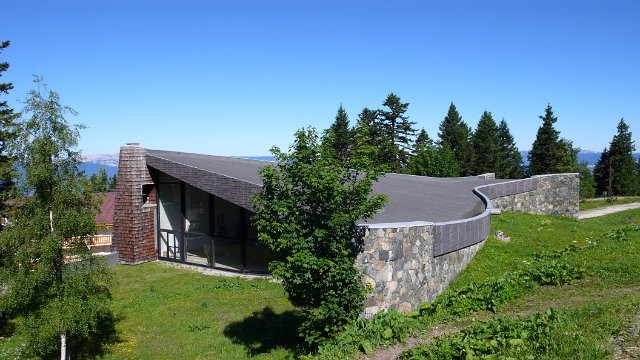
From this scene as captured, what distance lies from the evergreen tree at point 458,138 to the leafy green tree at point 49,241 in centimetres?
5712

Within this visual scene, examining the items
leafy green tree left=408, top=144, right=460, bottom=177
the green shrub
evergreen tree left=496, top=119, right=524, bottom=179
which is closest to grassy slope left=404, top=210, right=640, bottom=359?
the green shrub

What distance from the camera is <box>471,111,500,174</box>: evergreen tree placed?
66.4m

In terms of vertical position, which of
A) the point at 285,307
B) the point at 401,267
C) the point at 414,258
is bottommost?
the point at 285,307

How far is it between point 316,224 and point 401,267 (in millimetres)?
3033

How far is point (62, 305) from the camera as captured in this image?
889 cm

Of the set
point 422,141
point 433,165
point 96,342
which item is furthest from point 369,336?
point 422,141

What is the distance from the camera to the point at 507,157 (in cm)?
7756

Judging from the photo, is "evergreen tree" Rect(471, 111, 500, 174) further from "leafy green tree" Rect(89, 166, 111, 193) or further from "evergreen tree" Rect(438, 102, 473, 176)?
"leafy green tree" Rect(89, 166, 111, 193)

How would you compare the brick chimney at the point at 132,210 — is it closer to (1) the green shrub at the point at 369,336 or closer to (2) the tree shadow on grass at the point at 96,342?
(2) the tree shadow on grass at the point at 96,342

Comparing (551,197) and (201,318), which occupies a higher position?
(551,197)

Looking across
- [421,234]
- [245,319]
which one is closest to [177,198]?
[245,319]

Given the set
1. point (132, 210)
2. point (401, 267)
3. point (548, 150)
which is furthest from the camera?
point (548, 150)

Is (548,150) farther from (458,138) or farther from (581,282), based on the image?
(581,282)

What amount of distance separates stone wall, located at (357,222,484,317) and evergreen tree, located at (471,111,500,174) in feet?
184
